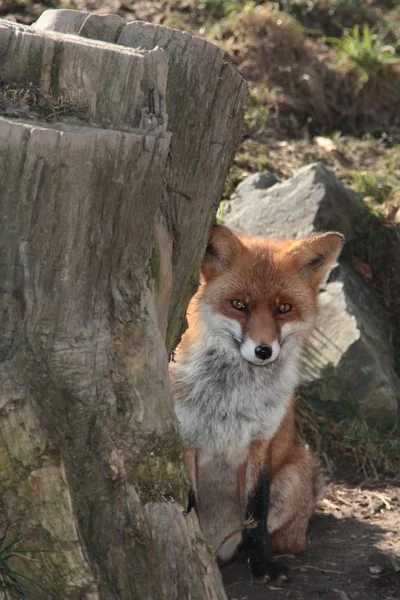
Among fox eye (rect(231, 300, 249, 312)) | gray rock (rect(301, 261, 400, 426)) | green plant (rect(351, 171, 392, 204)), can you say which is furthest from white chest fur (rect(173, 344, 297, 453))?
green plant (rect(351, 171, 392, 204))

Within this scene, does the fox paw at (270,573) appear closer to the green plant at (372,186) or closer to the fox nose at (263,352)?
the fox nose at (263,352)

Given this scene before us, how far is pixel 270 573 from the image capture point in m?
4.27

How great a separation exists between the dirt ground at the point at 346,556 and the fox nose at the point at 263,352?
3.71ft

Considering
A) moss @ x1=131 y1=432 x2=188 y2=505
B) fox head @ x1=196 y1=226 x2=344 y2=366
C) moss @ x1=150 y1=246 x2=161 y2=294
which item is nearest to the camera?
moss @ x1=131 y1=432 x2=188 y2=505

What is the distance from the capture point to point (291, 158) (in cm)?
733

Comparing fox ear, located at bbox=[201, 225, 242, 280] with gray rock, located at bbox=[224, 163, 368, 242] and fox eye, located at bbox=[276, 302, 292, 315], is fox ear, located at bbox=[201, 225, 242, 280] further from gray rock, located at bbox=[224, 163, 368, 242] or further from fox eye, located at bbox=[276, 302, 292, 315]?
gray rock, located at bbox=[224, 163, 368, 242]

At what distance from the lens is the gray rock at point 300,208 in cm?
620

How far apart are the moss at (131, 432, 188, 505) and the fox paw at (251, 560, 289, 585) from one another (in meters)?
1.56

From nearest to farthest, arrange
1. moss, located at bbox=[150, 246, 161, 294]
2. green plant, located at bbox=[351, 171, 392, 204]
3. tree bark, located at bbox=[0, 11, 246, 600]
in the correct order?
tree bark, located at bbox=[0, 11, 246, 600] < moss, located at bbox=[150, 246, 161, 294] < green plant, located at bbox=[351, 171, 392, 204]

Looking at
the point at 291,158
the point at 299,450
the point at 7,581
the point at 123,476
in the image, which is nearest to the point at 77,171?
the point at 123,476

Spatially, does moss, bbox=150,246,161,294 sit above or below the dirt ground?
above

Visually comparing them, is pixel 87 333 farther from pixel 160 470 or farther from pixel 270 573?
pixel 270 573

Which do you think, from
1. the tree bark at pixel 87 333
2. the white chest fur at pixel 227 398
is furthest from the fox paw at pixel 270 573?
the tree bark at pixel 87 333

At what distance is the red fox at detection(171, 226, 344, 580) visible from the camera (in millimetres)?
4211
